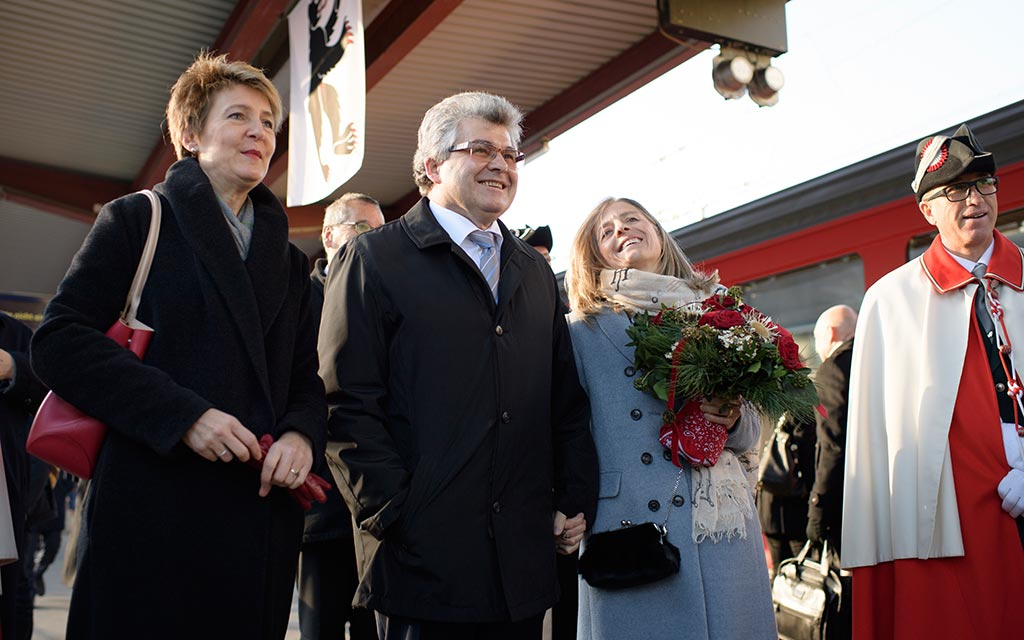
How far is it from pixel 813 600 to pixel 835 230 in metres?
4.76

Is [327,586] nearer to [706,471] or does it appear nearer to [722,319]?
[706,471]

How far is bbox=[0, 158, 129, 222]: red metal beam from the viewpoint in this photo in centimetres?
918

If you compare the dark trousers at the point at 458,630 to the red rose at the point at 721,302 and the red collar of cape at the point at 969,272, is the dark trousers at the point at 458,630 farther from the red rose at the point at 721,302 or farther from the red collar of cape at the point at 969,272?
the red collar of cape at the point at 969,272

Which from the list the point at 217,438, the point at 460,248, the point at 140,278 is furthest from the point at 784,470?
the point at 140,278

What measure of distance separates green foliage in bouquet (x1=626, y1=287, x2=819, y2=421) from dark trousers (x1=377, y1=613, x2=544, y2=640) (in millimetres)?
776

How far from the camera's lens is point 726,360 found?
2564 millimetres

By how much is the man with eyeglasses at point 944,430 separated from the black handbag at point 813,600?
1001 mm

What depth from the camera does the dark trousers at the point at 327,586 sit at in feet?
10.8

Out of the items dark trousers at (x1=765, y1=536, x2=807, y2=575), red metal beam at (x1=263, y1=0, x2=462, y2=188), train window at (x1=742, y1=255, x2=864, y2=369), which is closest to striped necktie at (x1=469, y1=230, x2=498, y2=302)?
dark trousers at (x1=765, y1=536, x2=807, y2=575)

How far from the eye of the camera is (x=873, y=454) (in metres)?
3.11

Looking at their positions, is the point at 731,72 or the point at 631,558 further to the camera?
the point at 731,72

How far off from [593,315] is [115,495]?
64.6 inches

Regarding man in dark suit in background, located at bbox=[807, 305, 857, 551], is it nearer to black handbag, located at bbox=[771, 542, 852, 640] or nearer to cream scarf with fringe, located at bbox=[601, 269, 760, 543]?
black handbag, located at bbox=[771, 542, 852, 640]

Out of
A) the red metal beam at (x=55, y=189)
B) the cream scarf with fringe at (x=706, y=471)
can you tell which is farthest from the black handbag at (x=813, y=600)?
the red metal beam at (x=55, y=189)
